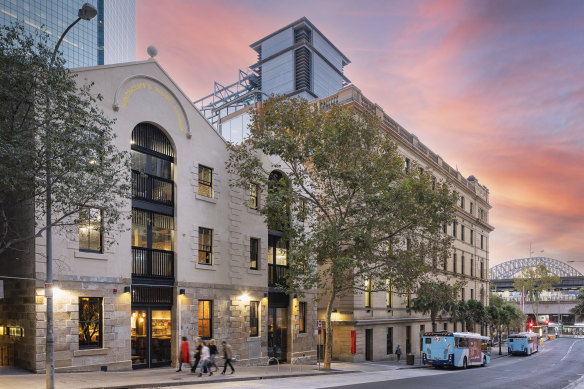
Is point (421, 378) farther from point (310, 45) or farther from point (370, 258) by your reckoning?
point (310, 45)

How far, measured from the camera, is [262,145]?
3008 cm

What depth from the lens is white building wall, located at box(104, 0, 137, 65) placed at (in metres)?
117

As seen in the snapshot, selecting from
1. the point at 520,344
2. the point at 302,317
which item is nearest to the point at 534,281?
the point at 520,344

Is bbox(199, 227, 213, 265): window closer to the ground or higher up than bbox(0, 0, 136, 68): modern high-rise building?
closer to the ground

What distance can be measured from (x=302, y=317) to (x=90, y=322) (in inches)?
682

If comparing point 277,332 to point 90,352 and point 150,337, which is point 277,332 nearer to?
point 150,337

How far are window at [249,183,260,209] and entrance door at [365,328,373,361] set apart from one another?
16.5m

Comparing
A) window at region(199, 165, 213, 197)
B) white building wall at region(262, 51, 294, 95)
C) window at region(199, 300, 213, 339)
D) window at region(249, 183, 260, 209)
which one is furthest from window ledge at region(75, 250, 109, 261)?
white building wall at region(262, 51, 294, 95)

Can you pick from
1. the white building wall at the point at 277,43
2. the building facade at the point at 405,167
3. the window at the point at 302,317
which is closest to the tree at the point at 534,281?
the building facade at the point at 405,167

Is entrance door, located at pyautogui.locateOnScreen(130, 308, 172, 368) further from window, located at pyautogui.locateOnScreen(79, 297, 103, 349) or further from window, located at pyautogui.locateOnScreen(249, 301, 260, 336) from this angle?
window, located at pyautogui.locateOnScreen(249, 301, 260, 336)

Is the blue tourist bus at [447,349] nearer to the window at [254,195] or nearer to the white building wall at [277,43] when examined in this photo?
the window at [254,195]

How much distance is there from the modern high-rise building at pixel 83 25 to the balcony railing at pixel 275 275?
57139 millimetres

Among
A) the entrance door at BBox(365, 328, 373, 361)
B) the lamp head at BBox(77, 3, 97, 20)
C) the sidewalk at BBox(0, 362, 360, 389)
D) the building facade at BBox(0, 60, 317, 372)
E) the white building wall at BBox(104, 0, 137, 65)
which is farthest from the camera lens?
the white building wall at BBox(104, 0, 137, 65)

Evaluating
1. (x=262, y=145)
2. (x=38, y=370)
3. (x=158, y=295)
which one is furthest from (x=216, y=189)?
(x=38, y=370)
